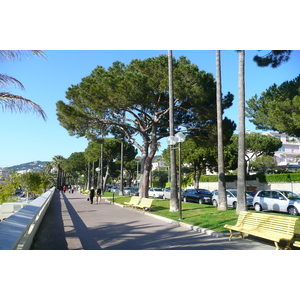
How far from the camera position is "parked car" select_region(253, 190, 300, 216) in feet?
48.1

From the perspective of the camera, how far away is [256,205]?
663 inches

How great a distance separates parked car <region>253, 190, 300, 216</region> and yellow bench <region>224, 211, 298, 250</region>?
7.89 meters

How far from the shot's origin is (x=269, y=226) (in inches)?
282

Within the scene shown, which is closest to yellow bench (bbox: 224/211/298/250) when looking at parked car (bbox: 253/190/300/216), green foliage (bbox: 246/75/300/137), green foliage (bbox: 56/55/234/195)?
parked car (bbox: 253/190/300/216)

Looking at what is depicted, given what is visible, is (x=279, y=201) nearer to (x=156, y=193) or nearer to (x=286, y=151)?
(x=156, y=193)

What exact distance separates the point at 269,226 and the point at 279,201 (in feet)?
30.3

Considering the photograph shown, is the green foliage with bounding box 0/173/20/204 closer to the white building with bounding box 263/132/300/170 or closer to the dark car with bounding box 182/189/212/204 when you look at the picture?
the dark car with bounding box 182/189/212/204

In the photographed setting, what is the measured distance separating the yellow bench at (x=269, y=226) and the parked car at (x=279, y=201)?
789 cm

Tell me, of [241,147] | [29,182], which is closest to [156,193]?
[29,182]

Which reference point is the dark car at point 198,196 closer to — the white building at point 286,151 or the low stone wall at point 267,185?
the low stone wall at point 267,185
